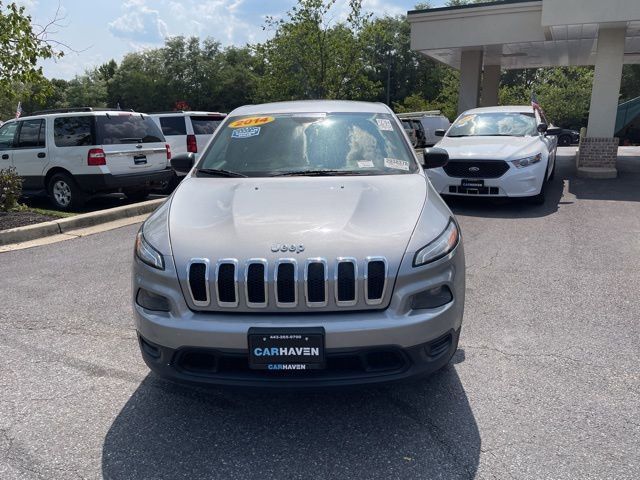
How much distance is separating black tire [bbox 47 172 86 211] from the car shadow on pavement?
6998 mm

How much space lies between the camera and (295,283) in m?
2.59

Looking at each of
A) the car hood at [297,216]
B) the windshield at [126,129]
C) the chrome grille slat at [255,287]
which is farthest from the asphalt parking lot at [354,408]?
the windshield at [126,129]

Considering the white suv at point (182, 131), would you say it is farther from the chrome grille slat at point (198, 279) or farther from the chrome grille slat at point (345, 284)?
the chrome grille slat at point (345, 284)

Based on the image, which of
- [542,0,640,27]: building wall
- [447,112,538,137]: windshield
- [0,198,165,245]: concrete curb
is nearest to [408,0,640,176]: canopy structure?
[542,0,640,27]: building wall

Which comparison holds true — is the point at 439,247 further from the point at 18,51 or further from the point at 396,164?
the point at 18,51

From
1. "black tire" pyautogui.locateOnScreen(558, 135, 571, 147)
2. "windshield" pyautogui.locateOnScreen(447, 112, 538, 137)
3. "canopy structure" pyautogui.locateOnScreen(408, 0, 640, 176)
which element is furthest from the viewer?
"black tire" pyautogui.locateOnScreen(558, 135, 571, 147)

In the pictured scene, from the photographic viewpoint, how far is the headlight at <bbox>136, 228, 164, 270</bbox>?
281 centimetres

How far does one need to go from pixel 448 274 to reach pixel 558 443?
3.36 ft

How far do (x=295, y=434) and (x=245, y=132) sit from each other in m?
2.43

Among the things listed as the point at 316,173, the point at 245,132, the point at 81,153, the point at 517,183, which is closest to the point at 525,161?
the point at 517,183

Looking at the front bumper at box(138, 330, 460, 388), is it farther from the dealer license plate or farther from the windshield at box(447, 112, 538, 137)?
the windshield at box(447, 112, 538, 137)

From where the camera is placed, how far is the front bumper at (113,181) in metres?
9.21

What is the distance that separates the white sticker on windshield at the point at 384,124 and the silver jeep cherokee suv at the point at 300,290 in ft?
4.08

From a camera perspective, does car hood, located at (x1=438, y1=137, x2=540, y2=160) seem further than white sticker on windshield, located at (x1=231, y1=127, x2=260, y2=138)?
Yes
